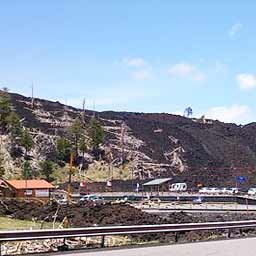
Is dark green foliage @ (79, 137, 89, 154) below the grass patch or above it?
above

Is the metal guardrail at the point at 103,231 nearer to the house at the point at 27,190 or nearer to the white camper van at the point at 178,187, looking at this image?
the house at the point at 27,190

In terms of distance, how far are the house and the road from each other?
59116 millimetres

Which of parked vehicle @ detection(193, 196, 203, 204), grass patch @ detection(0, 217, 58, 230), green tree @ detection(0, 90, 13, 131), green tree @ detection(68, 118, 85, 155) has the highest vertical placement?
green tree @ detection(0, 90, 13, 131)

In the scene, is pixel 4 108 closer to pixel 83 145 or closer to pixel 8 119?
pixel 8 119

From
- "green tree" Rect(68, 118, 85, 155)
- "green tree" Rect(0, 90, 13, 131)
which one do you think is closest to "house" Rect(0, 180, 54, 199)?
"green tree" Rect(0, 90, 13, 131)

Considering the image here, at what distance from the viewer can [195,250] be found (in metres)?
20.6

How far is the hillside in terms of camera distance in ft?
437

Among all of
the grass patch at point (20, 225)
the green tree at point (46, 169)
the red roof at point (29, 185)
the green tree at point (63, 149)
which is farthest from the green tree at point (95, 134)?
the grass patch at point (20, 225)

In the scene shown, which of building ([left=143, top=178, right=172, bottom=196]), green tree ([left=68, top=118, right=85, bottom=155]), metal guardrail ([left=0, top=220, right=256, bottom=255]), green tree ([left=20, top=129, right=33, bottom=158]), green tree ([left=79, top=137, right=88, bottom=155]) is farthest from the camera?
green tree ([left=68, top=118, right=85, bottom=155])

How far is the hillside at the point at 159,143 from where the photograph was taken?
133 m

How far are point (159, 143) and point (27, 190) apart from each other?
7235 cm

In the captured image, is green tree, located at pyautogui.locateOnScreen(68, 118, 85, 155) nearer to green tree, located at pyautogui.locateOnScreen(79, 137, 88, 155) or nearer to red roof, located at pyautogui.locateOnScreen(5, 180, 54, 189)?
green tree, located at pyautogui.locateOnScreen(79, 137, 88, 155)

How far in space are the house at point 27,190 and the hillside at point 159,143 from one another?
104 feet

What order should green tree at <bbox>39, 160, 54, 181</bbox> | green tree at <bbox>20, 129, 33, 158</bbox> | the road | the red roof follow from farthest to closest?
1. green tree at <bbox>20, 129, 33, 158</bbox>
2. green tree at <bbox>39, 160, 54, 181</bbox>
3. the red roof
4. the road
